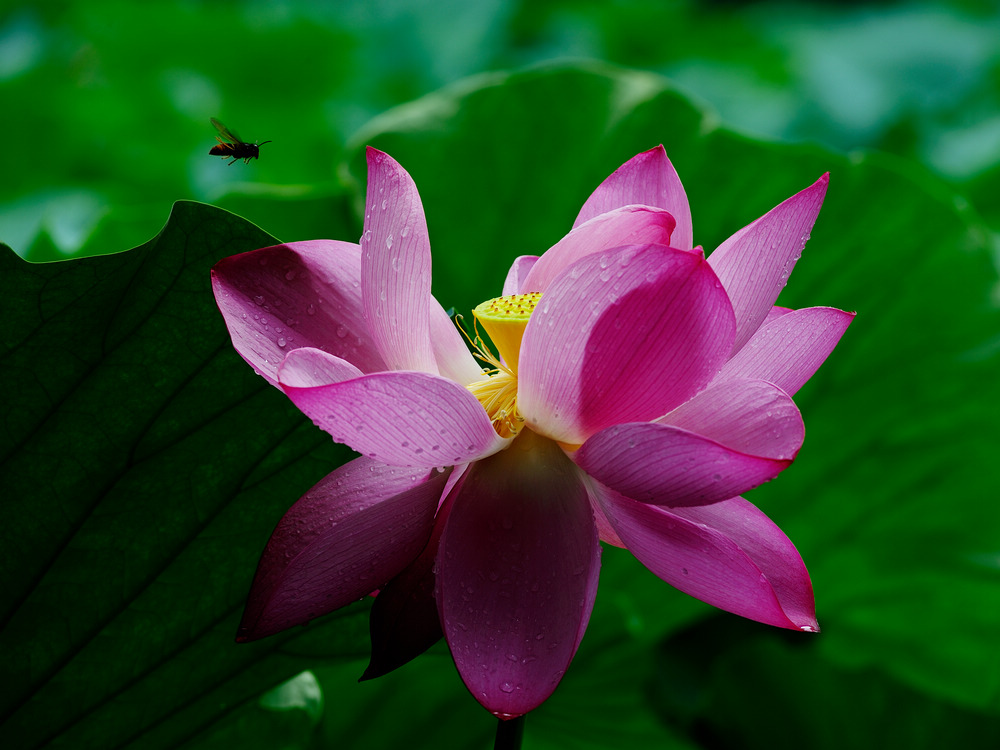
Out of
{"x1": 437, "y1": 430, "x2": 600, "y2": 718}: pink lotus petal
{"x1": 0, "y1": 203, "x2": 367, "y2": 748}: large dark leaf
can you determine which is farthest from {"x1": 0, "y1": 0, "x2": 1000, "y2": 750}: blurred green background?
{"x1": 437, "y1": 430, "x2": 600, "y2": 718}: pink lotus petal

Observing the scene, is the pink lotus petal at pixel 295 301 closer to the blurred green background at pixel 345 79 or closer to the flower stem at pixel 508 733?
the flower stem at pixel 508 733

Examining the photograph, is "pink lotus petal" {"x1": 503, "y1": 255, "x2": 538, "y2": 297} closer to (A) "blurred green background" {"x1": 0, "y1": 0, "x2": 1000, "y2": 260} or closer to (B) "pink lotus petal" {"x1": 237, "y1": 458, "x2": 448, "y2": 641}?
(B) "pink lotus petal" {"x1": 237, "y1": 458, "x2": 448, "y2": 641}

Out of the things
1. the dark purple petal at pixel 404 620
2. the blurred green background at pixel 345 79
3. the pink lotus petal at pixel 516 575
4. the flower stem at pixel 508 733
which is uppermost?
the pink lotus petal at pixel 516 575

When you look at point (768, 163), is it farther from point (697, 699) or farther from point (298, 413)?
point (697, 699)

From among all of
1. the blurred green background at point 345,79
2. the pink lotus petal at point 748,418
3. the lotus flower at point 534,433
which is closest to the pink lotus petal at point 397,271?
the lotus flower at point 534,433

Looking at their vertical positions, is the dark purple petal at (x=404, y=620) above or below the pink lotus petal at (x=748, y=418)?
below

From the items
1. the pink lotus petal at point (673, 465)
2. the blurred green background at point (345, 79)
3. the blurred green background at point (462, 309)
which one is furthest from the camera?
the blurred green background at point (345, 79)

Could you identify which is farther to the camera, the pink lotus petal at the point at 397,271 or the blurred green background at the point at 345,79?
the blurred green background at the point at 345,79

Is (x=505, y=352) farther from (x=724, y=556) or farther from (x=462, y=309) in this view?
(x=462, y=309)
